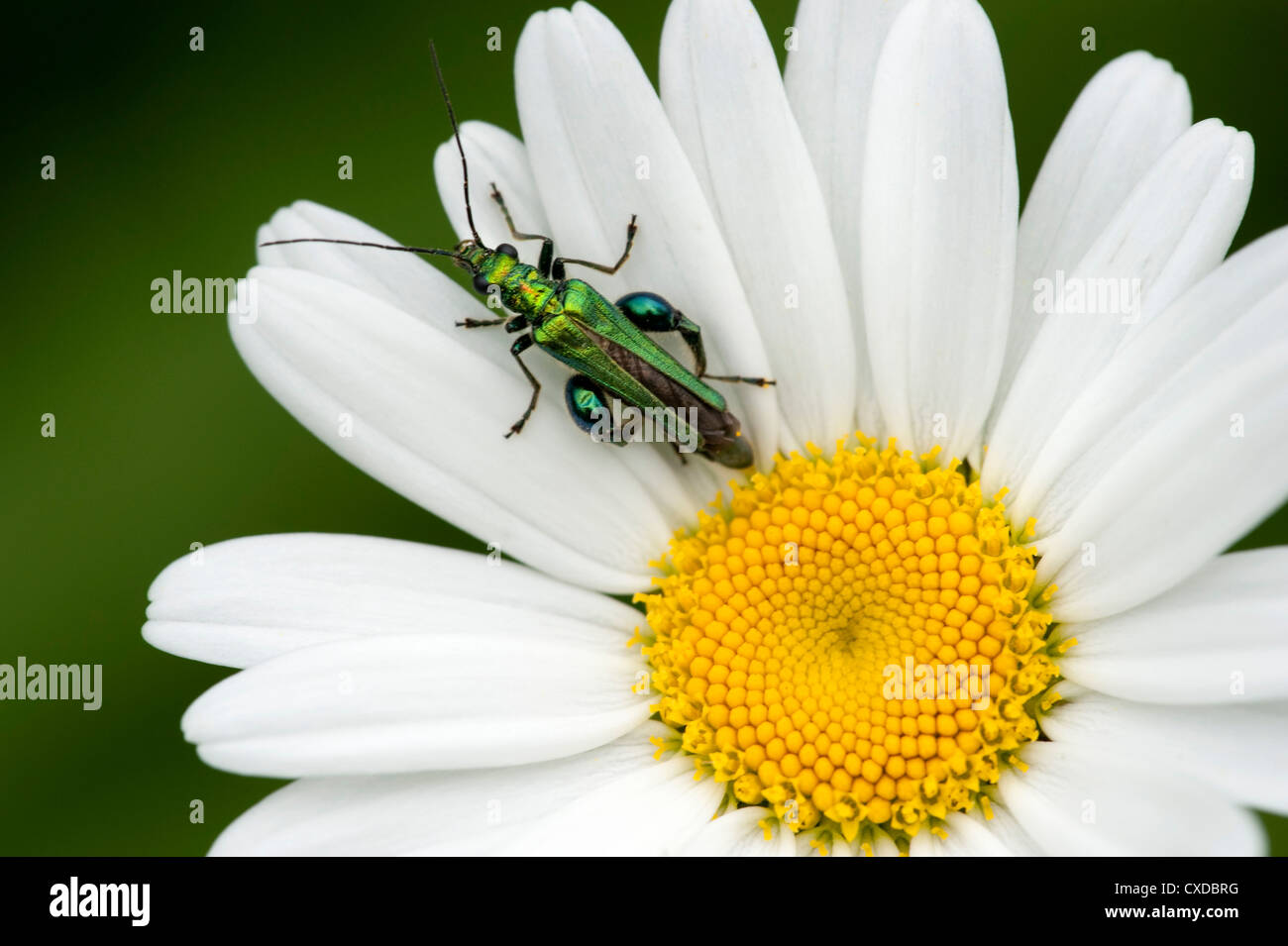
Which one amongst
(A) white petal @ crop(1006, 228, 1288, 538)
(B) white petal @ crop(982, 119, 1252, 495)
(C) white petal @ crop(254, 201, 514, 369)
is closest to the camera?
(A) white petal @ crop(1006, 228, 1288, 538)

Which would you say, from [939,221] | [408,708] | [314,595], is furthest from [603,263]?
[408,708]

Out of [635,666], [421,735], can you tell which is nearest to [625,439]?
[635,666]

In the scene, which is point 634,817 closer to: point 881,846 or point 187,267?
point 881,846

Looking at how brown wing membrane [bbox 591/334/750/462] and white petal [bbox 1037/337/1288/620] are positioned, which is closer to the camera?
white petal [bbox 1037/337/1288/620]

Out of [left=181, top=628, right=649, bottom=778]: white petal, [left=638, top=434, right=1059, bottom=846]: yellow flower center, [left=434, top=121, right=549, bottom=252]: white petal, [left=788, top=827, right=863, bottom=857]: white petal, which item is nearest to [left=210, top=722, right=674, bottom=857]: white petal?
[left=181, top=628, right=649, bottom=778]: white petal

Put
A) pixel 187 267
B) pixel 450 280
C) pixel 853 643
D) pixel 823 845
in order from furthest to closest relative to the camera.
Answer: pixel 187 267, pixel 450 280, pixel 853 643, pixel 823 845

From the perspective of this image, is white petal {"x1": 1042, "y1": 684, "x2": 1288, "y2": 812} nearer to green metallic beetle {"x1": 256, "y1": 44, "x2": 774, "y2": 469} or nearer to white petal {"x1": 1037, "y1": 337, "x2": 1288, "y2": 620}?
white petal {"x1": 1037, "y1": 337, "x2": 1288, "y2": 620}
